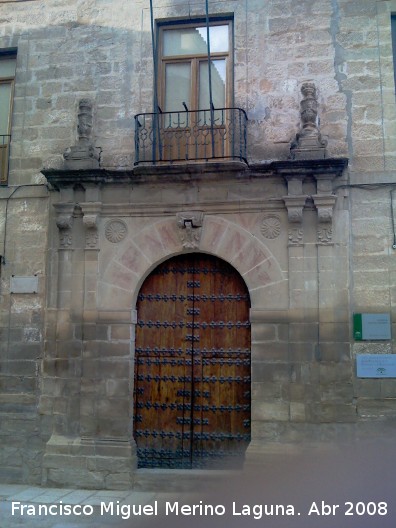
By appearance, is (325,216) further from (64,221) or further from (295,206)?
(64,221)

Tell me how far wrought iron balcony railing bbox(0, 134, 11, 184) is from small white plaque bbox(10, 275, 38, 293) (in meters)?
1.36

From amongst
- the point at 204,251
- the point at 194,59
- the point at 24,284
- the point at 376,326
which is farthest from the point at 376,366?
the point at 194,59

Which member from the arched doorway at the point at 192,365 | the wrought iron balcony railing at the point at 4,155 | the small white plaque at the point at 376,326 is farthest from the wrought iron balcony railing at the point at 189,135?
the small white plaque at the point at 376,326

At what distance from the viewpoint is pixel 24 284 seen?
25.1 feet

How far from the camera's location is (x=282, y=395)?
690 centimetres

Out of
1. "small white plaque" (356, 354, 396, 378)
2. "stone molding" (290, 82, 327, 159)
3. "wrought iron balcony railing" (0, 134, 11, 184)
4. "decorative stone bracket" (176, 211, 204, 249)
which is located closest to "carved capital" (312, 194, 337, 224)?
"stone molding" (290, 82, 327, 159)

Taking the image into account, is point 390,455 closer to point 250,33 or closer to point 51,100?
point 250,33

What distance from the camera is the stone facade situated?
6.94 meters

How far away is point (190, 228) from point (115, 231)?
95 centimetres

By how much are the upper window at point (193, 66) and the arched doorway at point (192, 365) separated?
80.0 inches

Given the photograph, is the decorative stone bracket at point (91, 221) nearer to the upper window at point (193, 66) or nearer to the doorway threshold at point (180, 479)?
the upper window at point (193, 66)

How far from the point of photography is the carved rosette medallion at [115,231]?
7.50 m

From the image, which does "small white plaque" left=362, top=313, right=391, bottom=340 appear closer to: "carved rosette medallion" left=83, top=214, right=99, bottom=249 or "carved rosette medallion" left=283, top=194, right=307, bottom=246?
"carved rosette medallion" left=283, top=194, right=307, bottom=246

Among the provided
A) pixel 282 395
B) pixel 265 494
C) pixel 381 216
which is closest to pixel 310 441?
pixel 282 395
